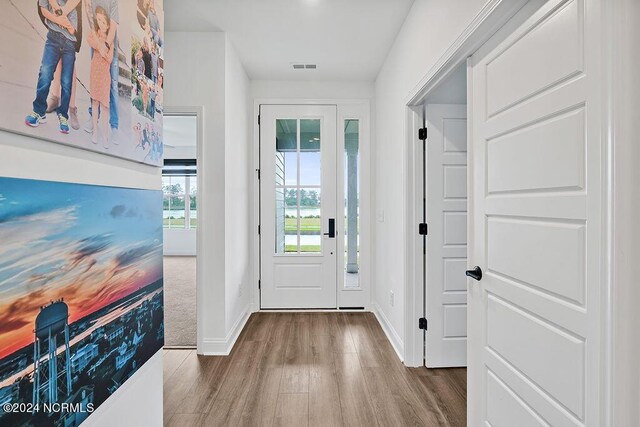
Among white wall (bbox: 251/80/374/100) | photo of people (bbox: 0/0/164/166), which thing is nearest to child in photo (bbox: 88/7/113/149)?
photo of people (bbox: 0/0/164/166)

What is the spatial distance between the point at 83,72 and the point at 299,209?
3038mm

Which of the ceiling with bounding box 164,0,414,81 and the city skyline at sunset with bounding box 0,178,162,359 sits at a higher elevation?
the ceiling with bounding box 164,0,414,81

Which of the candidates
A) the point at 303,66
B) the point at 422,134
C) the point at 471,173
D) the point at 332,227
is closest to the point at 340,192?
the point at 332,227

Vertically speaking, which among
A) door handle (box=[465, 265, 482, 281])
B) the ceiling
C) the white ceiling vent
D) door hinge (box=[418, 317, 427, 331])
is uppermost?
the ceiling

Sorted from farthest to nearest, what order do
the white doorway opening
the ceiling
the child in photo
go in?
the white doorway opening < the ceiling < the child in photo

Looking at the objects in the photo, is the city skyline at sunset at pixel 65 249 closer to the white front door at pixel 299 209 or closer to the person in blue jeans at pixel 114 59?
the person in blue jeans at pixel 114 59

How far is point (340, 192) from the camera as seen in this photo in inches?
155

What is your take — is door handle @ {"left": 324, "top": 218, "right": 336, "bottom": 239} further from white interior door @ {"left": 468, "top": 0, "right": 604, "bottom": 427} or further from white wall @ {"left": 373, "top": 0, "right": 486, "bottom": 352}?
white interior door @ {"left": 468, "top": 0, "right": 604, "bottom": 427}

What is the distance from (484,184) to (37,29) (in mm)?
1677

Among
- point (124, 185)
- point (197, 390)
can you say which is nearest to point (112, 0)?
point (124, 185)

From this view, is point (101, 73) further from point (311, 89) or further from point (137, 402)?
point (311, 89)

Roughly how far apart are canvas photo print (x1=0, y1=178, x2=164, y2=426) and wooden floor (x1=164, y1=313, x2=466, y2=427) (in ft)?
3.25

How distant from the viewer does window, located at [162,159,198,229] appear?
8.39 m

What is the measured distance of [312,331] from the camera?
3.35 metres
